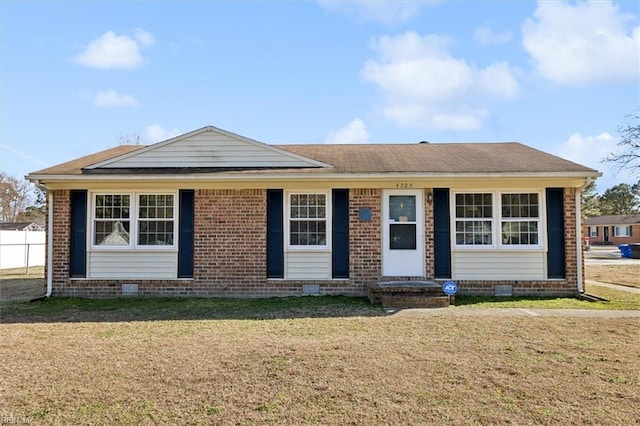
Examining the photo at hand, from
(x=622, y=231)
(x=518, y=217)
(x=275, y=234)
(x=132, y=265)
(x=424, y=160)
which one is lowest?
(x=132, y=265)

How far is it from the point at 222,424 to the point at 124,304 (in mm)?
6594

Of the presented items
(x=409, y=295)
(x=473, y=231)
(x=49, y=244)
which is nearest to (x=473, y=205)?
(x=473, y=231)

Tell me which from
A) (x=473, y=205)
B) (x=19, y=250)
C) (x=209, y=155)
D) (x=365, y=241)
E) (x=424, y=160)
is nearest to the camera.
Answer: (x=365, y=241)

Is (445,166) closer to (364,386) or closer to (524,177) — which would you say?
(524,177)

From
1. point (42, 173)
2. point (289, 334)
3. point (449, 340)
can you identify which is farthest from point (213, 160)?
point (449, 340)

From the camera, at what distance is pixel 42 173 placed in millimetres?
9703

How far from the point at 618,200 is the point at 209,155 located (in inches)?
2726

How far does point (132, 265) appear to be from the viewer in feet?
33.1

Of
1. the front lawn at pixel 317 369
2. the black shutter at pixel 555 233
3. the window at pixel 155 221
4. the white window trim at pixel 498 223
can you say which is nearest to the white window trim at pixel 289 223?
the front lawn at pixel 317 369

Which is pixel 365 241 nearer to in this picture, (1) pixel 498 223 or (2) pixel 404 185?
(2) pixel 404 185

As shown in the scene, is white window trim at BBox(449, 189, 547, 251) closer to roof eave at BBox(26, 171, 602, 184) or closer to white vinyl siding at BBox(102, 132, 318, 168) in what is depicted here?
roof eave at BBox(26, 171, 602, 184)

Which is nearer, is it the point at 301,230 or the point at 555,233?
the point at 555,233

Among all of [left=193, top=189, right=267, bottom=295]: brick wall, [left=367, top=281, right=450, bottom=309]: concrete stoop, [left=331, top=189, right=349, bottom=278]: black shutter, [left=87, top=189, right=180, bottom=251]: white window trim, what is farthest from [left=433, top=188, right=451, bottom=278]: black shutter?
[left=87, top=189, right=180, bottom=251]: white window trim

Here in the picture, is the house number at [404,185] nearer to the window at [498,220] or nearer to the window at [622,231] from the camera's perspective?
the window at [498,220]
